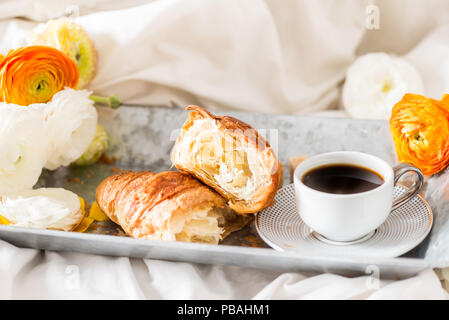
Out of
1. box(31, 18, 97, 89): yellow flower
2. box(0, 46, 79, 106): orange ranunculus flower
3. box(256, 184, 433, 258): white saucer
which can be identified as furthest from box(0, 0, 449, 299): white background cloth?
box(256, 184, 433, 258): white saucer

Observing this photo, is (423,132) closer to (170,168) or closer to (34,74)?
(170,168)

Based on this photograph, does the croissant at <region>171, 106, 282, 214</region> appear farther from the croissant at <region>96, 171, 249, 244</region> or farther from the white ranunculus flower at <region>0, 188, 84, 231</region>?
the white ranunculus flower at <region>0, 188, 84, 231</region>

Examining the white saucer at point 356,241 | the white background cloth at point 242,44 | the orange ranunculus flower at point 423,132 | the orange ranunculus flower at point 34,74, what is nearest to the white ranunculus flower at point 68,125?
the orange ranunculus flower at point 34,74

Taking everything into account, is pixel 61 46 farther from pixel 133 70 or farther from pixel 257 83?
pixel 257 83

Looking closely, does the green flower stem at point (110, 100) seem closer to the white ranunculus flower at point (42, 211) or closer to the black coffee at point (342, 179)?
the white ranunculus flower at point (42, 211)

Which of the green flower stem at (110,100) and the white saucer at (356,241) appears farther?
the green flower stem at (110,100)

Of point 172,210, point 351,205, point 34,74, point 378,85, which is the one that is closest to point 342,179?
point 351,205
